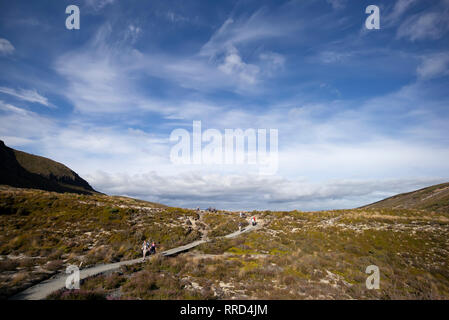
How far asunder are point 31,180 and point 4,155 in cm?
2656

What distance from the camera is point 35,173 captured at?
13188cm

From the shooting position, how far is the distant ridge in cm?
10125

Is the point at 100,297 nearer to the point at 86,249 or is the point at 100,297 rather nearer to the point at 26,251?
the point at 86,249

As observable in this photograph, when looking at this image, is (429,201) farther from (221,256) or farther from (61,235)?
(61,235)

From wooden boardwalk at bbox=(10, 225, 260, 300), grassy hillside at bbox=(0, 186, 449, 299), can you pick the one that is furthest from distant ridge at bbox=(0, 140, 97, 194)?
wooden boardwalk at bbox=(10, 225, 260, 300)

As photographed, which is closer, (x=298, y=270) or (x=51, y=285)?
(x=51, y=285)

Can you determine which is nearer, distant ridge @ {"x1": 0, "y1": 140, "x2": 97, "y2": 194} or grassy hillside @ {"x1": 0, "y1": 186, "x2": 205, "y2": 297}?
grassy hillside @ {"x1": 0, "y1": 186, "x2": 205, "y2": 297}

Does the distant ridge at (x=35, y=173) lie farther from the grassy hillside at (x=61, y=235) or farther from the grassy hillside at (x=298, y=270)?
the grassy hillside at (x=298, y=270)

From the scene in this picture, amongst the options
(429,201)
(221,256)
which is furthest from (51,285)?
(429,201)

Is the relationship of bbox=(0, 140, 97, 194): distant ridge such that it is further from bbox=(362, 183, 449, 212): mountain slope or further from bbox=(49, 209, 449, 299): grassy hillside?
bbox=(362, 183, 449, 212): mountain slope

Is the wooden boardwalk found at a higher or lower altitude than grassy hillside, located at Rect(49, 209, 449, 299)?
higher

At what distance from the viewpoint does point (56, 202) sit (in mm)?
33969

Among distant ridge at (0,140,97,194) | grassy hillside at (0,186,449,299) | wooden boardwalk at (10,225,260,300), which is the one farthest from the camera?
distant ridge at (0,140,97,194)

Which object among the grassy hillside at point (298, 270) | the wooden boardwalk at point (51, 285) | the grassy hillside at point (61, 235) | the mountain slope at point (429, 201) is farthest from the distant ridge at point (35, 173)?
the mountain slope at point (429, 201)
